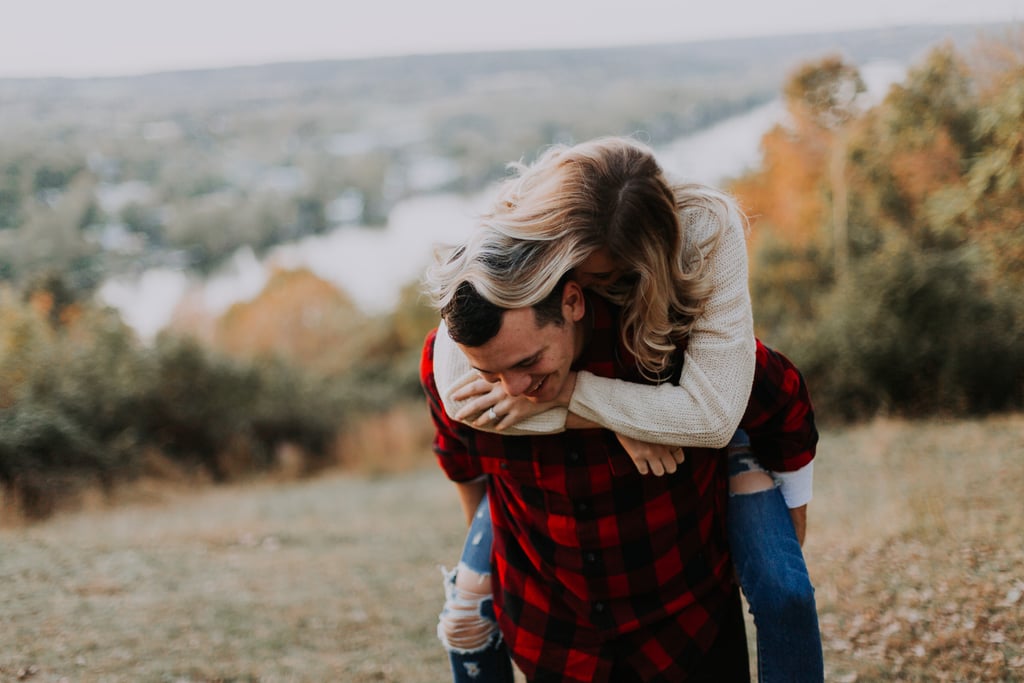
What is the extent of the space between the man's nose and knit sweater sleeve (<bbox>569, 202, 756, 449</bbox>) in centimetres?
13

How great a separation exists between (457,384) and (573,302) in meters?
0.37

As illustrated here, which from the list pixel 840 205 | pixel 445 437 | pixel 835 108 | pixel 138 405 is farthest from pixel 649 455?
pixel 138 405

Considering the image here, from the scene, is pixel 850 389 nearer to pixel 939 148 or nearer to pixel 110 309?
pixel 939 148

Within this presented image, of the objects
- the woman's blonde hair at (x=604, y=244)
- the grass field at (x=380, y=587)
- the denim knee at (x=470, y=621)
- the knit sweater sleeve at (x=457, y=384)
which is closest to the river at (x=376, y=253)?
the woman's blonde hair at (x=604, y=244)

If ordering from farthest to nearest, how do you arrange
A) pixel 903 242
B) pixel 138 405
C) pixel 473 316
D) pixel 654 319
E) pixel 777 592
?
pixel 138 405 < pixel 903 242 < pixel 777 592 < pixel 654 319 < pixel 473 316

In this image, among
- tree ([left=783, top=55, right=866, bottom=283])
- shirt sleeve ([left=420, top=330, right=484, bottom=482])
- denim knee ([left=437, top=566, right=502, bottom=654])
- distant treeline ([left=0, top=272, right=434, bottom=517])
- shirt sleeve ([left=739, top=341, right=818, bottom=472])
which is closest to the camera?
shirt sleeve ([left=739, top=341, right=818, bottom=472])

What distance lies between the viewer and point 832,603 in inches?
142

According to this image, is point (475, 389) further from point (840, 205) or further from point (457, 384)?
point (840, 205)

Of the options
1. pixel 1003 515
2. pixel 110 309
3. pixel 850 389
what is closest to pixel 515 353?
pixel 1003 515

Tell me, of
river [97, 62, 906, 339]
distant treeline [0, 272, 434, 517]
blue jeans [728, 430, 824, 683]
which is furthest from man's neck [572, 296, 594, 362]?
distant treeline [0, 272, 434, 517]

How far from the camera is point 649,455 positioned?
1892 mm

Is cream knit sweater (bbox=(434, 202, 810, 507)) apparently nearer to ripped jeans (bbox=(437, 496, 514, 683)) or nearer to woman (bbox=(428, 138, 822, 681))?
woman (bbox=(428, 138, 822, 681))

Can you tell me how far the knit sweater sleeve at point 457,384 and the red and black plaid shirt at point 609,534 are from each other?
0.10 m

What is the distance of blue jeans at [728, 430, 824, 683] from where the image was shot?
6.43 feet
